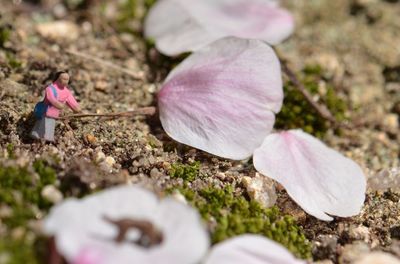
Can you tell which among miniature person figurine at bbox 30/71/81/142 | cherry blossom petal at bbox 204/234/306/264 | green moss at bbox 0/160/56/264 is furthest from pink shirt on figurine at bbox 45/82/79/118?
cherry blossom petal at bbox 204/234/306/264

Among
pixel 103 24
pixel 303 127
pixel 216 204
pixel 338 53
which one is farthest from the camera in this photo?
pixel 338 53

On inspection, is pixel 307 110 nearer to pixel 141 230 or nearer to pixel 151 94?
pixel 151 94

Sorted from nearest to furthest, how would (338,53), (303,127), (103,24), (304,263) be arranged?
(304,263), (303,127), (103,24), (338,53)

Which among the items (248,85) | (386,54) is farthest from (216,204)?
(386,54)

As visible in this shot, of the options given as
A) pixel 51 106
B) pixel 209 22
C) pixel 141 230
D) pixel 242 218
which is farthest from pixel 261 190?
pixel 209 22

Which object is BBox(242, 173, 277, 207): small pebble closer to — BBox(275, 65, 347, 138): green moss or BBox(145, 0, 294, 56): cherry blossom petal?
BBox(275, 65, 347, 138): green moss

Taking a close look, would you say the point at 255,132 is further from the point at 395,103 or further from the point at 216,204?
the point at 395,103
